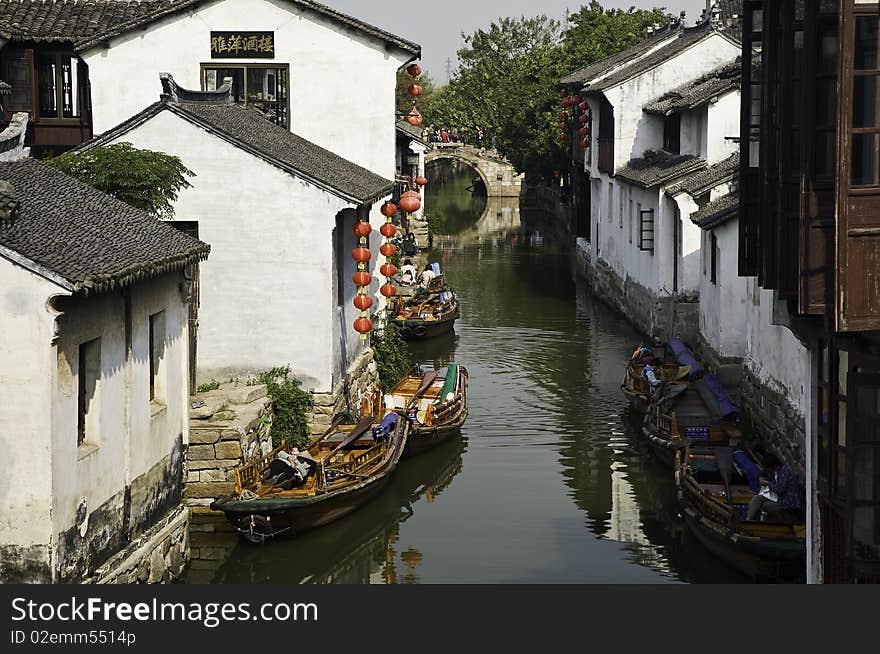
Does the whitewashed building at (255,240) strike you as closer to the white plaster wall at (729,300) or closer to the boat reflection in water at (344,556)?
the boat reflection in water at (344,556)

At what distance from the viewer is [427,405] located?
86.8ft

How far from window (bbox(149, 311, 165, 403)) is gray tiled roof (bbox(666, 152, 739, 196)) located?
17.4m

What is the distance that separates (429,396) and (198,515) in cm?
828

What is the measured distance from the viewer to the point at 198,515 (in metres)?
19.8

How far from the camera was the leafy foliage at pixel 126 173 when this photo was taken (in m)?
20.7

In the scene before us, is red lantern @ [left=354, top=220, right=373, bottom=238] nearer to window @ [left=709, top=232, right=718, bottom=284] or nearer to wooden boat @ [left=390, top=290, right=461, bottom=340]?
window @ [left=709, top=232, right=718, bottom=284]

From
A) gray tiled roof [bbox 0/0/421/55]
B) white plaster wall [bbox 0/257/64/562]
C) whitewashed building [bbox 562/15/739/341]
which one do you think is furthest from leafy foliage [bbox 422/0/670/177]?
white plaster wall [bbox 0/257/64/562]

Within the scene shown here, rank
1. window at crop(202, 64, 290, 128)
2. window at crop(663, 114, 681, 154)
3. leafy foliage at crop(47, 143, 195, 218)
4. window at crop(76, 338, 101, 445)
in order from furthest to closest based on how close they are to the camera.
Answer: window at crop(663, 114, 681, 154)
window at crop(202, 64, 290, 128)
leafy foliage at crop(47, 143, 195, 218)
window at crop(76, 338, 101, 445)

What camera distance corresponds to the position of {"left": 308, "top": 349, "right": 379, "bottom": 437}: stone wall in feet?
74.3

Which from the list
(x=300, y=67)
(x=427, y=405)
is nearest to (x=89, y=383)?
(x=427, y=405)

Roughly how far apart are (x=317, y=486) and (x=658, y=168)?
2085 centimetres

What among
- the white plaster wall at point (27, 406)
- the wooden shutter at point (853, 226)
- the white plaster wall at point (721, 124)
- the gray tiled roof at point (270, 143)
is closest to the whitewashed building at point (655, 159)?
the white plaster wall at point (721, 124)

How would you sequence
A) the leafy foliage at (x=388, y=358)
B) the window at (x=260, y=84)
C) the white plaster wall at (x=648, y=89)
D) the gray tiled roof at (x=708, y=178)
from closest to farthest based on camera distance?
the window at (x=260, y=84) < the leafy foliage at (x=388, y=358) < the gray tiled roof at (x=708, y=178) < the white plaster wall at (x=648, y=89)

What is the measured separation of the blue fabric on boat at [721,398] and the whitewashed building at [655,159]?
249 inches
